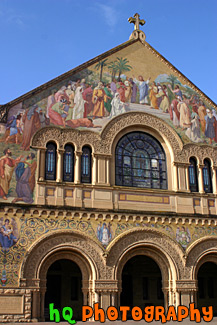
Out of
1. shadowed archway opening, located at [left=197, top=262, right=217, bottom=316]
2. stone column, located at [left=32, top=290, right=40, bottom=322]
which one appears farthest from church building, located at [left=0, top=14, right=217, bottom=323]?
shadowed archway opening, located at [left=197, top=262, right=217, bottom=316]

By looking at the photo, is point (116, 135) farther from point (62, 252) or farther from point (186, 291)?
point (186, 291)

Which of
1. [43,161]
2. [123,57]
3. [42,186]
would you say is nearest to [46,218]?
[42,186]

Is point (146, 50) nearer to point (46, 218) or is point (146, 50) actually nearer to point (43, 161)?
point (43, 161)

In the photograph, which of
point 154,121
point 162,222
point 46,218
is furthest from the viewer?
point 154,121

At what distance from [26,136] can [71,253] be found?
19.3 ft

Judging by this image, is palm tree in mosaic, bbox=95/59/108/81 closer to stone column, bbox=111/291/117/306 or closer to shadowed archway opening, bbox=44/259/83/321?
shadowed archway opening, bbox=44/259/83/321

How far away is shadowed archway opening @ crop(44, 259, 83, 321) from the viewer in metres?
22.4

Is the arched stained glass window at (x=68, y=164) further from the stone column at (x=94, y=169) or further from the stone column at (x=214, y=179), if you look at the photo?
the stone column at (x=214, y=179)

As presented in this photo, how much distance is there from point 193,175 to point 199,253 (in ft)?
13.7

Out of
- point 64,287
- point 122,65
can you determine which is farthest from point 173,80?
point 64,287

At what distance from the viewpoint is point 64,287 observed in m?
22.7

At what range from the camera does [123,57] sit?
23219mm

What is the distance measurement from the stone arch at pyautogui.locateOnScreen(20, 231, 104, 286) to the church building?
46 millimetres

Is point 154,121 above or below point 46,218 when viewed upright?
above
